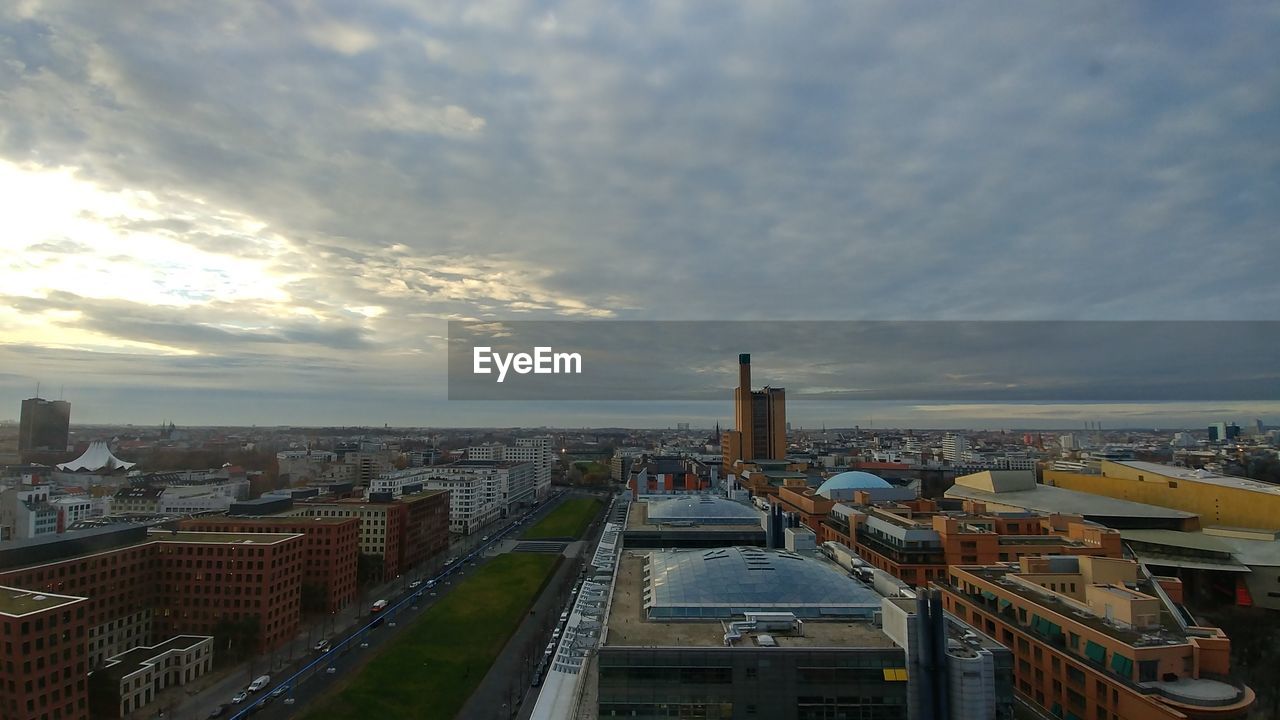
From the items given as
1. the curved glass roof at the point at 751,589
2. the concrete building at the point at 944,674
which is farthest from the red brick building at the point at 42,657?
the concrete building at the point at 944,674

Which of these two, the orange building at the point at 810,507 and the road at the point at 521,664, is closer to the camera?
the road at the point at 521,664

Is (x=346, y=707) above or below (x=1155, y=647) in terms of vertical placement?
below

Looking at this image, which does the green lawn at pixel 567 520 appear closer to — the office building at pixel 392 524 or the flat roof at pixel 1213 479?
the office building at pixel 392 524

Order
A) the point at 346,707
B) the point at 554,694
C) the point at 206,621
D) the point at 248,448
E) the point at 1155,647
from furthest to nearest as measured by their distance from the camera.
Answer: the point at 248,448 → the point at 206,621 → the point at 346,707 → the point at 554,694 → the point at 1155,647

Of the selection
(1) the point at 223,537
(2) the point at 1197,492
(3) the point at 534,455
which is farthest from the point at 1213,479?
(3) the point at 534,455

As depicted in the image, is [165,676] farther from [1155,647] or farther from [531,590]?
[1155,647]

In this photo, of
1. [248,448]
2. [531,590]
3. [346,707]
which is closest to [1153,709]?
[346,707]
